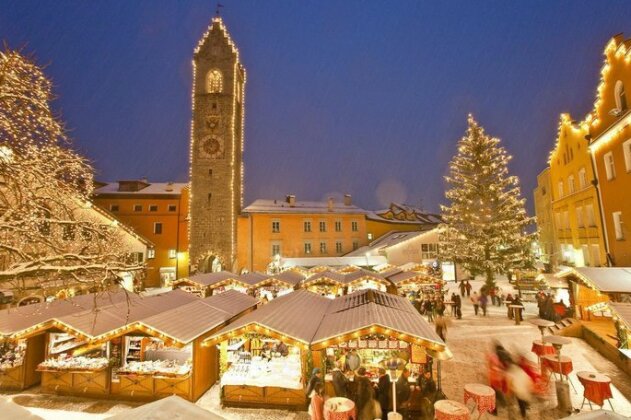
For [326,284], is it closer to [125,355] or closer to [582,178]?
[125,355]

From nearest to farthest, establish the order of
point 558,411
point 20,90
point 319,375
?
point 20,90
point 558,411
point 319,375

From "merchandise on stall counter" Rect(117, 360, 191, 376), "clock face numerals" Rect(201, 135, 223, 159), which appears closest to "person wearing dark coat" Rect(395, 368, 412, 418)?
"merchandise on stall counter" Rect(117, 360, 191, 376)

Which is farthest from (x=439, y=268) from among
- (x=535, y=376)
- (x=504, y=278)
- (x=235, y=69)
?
(x=235, y=69)

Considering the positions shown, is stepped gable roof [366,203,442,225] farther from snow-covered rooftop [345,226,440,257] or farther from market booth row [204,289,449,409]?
market booth row [204,289,449,409]

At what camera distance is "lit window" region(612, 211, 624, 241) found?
54.3ft

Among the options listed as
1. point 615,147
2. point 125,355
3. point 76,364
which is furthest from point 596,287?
point 76,364

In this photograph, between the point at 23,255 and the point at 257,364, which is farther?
the point at 257,364

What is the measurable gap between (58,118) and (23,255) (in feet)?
10.5

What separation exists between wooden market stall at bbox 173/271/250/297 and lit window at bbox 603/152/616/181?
21358mm

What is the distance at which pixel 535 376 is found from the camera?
881 centimetres

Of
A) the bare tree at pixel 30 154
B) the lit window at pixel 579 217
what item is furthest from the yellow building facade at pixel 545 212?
the bare tree at pixel 30 154

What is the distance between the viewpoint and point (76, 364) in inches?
415

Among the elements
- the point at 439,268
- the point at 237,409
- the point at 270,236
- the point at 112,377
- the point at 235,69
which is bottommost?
the point at 237,409

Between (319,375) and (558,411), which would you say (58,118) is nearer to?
(319,375)
